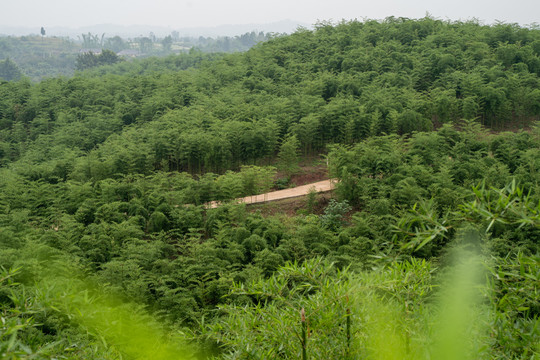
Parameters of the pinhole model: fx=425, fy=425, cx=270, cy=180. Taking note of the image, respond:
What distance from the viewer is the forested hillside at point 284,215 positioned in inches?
83.2

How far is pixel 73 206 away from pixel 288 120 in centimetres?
749

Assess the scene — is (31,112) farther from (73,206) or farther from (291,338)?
(291,338)

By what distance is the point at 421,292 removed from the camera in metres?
2.43

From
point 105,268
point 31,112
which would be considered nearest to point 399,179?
point 105,268

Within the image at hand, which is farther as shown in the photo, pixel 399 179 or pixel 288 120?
pixel 288 120

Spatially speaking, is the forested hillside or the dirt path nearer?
the forested hillside

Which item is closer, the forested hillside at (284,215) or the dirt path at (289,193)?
the forested hillside at (284,215)

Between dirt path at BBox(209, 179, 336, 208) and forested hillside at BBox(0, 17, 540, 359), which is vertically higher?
forested hillside at BBox(0, 17, 540, 359)

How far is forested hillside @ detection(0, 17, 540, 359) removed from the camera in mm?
2113

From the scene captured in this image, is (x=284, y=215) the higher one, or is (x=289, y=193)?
(x=284, y=215)

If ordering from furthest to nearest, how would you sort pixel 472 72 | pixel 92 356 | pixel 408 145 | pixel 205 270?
pixel 472 72 → pixel 408 145 → pixel 205 270 → pixel 92 356

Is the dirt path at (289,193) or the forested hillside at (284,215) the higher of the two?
the forested hillside at (284,215)

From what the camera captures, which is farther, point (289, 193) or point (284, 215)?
point (289, 193)

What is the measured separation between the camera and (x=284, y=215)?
10.5m
